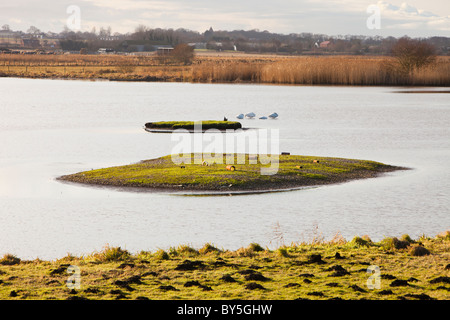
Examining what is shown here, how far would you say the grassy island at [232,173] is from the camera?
2089 cm

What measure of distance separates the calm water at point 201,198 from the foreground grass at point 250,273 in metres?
1.66

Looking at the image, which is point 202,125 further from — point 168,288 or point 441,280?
point 441,280

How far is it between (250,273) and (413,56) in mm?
68847

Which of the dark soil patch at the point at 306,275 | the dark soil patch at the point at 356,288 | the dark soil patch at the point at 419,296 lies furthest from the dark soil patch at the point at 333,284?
the dark soil patch at the point at 419,296

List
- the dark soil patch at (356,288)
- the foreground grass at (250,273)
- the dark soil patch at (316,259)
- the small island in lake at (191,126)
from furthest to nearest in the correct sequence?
the small island in lake at (191,126) → the dark soil patch at (316,259) → the dark soil patch at (356,288) → the foreground grass at (250,273)

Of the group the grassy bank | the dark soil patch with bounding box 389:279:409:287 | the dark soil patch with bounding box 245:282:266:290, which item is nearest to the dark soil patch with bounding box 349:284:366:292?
the dark soil patch with bounding box 389:279:409:287

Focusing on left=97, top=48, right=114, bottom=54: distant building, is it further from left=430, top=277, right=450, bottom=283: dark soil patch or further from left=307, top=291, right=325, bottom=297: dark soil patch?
left=307, top=291, right=325, bottom=297: dark soil patch

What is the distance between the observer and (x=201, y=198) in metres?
19.2

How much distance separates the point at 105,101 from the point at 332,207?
40.7 meters

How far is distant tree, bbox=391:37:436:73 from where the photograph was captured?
74625 millimetres

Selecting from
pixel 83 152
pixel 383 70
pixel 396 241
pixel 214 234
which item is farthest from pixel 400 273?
pixel 383 70

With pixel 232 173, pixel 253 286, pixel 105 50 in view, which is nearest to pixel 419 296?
pixel 253 286

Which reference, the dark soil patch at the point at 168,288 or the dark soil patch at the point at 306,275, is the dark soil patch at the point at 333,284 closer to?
the dark soil patch at the point at 306,275
